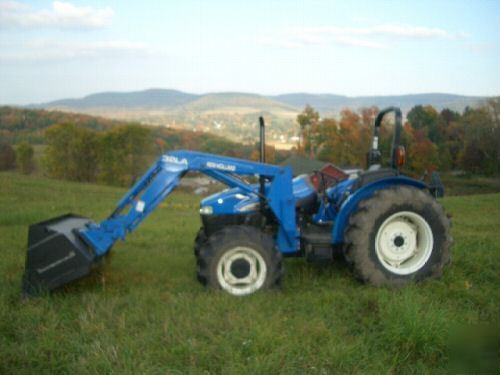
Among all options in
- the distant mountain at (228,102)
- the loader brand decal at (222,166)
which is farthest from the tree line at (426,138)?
the distant mountain at (228,102)

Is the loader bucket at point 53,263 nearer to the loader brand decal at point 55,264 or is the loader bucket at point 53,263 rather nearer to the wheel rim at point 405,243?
the loader brand decal at point 55,264

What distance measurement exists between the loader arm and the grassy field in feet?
1.84

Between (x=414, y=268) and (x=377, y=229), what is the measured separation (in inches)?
26.8

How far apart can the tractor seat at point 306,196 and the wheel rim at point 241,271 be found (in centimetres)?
107

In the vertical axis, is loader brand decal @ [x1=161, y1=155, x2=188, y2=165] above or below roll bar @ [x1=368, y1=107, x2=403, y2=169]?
below

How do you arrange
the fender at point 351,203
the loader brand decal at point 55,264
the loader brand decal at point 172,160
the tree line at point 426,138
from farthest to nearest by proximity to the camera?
1. the tree line at point 426,138
2. the fender at point 351,203
3. the loader brand decal at point 172,160
4. the loader brand decal at point 55,264

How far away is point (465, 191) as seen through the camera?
33250mm

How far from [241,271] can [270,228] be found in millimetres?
850

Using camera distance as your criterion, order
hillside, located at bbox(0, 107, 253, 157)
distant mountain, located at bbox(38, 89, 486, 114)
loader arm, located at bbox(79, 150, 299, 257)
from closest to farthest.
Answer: loader arm, located at bbox(79, 150, 299, 257) < hillside, located at bbox(0, 107, 253, 157) < distant mountain, located at bbox(38, 89, 486, 114)

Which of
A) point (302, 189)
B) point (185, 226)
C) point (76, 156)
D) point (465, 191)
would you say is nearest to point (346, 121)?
point (465, 191)

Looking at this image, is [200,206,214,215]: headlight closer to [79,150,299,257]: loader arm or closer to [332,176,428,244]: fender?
[79,150,299,257]: loader arm

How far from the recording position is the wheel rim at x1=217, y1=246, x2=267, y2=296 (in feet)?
16.6

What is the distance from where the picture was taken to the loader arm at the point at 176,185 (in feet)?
16.9

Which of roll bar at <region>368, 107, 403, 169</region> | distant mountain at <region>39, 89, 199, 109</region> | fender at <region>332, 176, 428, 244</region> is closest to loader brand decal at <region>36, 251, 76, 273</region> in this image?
fender at <region>332, 176, 428, 244</region>
